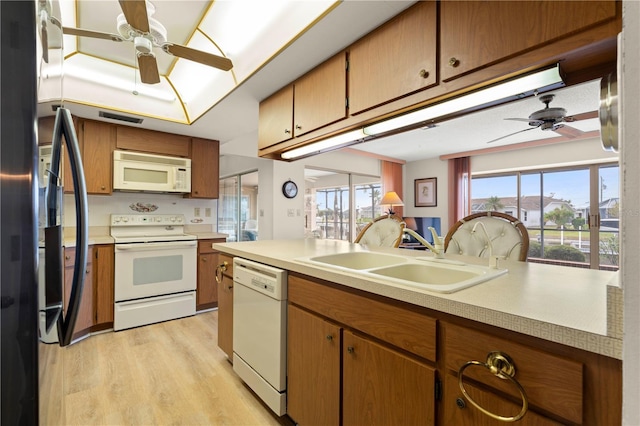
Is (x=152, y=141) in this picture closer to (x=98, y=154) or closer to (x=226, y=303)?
(x=98, y=154)

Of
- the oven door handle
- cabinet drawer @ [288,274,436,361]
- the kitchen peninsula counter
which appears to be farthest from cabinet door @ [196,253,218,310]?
the kitchen peninsula counter

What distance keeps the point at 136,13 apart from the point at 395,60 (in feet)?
4.24

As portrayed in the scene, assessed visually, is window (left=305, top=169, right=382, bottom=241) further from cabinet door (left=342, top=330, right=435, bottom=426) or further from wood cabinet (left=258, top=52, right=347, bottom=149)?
cabinet door (left=342, top=330, right=435, bottom=426)

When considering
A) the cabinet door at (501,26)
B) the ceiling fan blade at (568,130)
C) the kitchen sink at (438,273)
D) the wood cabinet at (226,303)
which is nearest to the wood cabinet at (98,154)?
the wood cabinet at (226,303)

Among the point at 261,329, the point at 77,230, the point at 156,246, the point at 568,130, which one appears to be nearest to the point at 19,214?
the point at 77,230

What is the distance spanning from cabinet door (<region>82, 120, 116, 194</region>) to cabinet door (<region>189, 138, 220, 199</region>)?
82cm

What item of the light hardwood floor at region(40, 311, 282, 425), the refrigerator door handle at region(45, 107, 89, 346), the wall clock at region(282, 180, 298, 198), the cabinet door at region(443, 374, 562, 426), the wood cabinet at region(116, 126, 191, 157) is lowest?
the light hardwood floor at region(40, 311, 282, 425)

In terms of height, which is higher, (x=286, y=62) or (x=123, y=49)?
(x=123, y=49)

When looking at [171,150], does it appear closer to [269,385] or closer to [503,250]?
[269,385]

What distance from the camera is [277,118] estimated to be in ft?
7.46

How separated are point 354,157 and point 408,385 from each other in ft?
16.9

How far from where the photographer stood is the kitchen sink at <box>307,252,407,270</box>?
163 centimetres

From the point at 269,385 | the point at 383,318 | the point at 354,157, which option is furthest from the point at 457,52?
the point at 354,157

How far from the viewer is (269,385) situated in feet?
5.15
